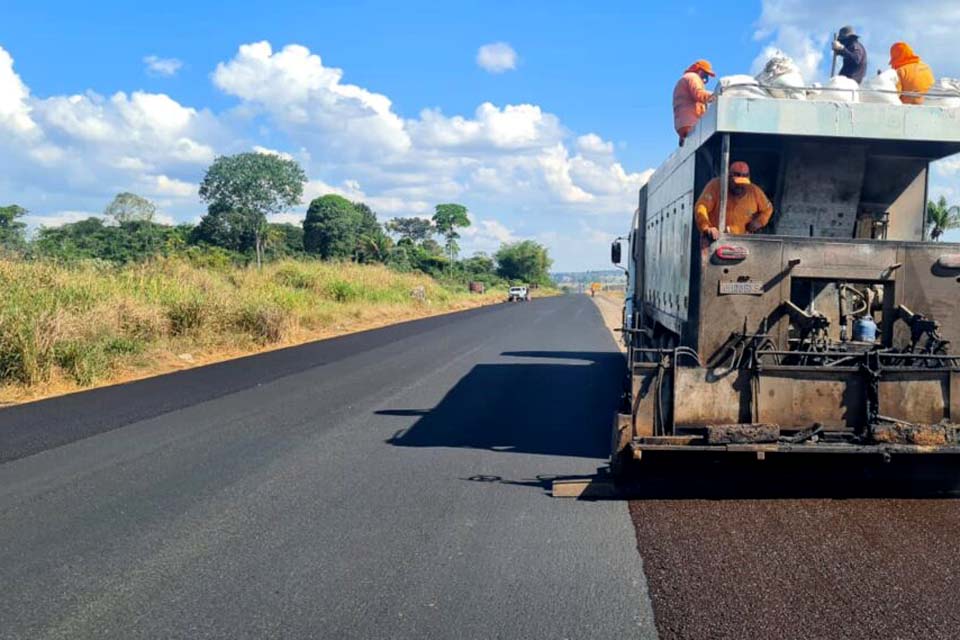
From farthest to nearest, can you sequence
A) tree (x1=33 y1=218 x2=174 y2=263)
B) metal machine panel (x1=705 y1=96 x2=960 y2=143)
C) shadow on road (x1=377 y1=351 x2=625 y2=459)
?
tree (x1=33 y1=218 x2=174 y2=263) → shadow on road (x1=377 y1=351 x2=625 y2=459) → metal machine panel (x1=705 y1=96 x2=960 y2=143)

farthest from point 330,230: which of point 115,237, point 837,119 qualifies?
point 837,119

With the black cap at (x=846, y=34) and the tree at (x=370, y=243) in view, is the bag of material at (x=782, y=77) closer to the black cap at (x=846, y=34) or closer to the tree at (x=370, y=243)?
the black cap at (x=846, y=34)

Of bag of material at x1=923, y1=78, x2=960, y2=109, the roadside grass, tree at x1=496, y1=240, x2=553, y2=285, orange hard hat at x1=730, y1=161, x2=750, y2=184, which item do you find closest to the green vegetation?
the roadside grass

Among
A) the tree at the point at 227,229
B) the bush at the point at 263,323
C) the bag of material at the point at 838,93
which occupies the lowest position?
the bush at the point at 263,323

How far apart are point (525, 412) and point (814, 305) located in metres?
3.63

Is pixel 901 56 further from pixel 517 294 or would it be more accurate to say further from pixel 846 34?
pixel 517 294

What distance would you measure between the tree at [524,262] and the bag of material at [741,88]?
9013cm

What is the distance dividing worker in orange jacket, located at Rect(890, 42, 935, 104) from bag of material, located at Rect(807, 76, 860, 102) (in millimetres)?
763

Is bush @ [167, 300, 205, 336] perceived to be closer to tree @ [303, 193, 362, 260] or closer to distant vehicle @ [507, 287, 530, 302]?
tree @ [303, 193, 362, 260]

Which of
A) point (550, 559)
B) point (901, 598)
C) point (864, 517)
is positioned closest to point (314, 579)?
point (550, 559)

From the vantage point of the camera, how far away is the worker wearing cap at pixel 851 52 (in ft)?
26.1

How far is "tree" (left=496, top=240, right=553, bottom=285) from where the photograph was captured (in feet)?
325

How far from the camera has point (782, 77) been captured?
266 inches

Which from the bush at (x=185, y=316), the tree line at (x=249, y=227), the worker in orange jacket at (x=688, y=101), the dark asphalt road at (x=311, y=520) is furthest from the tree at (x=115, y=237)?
the worker in orange jacket at (x=688, y=101)
